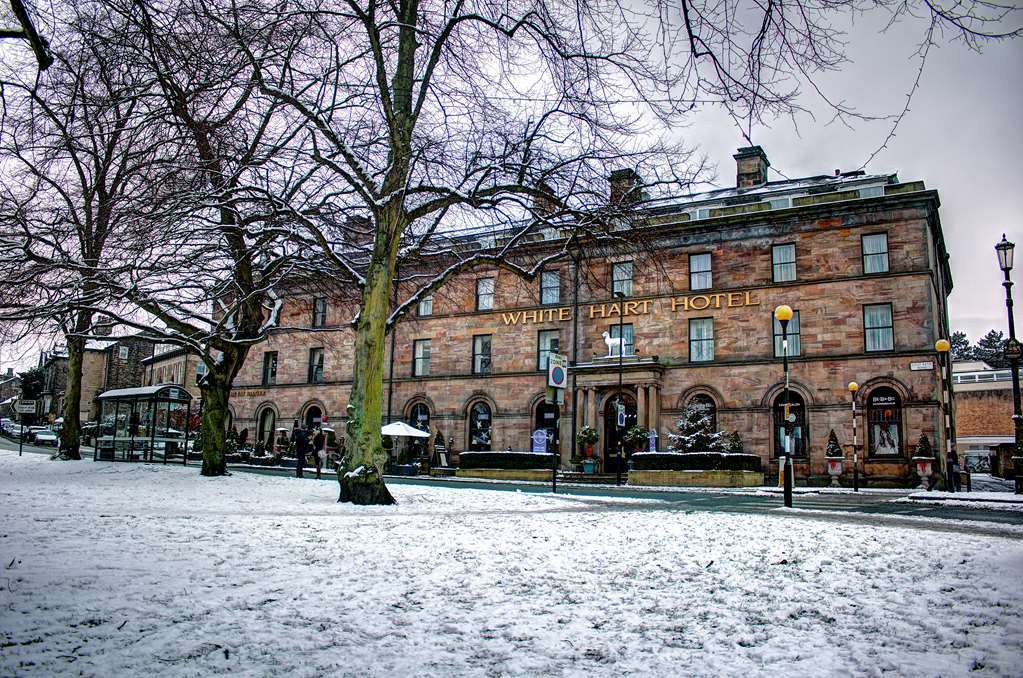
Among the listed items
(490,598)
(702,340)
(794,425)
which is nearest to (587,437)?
(702,340)

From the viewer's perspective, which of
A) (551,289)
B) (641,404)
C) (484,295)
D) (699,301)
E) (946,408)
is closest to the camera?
(946,408)

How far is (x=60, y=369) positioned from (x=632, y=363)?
89.3 meters

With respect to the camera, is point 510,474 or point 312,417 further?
point 312,417

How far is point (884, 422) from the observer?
30234 millimetres

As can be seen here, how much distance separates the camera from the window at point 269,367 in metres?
47.5

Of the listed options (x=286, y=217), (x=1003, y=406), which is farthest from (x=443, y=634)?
(x=1003, y=406)

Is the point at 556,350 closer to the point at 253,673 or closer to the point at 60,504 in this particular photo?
the point at 60,504

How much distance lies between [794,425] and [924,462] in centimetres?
497

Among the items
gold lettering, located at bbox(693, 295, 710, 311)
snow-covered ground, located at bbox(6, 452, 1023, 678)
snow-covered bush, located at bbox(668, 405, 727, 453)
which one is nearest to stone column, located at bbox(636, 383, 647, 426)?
snow-covered bush, located at bbox(668, 405, 727, 453)

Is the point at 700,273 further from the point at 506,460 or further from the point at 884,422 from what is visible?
the point at 506,460

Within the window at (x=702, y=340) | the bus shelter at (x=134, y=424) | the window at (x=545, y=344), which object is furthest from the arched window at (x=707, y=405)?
Answer: the bus shelter at (x=134, y=424)

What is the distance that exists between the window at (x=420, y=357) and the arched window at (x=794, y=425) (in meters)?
18.8

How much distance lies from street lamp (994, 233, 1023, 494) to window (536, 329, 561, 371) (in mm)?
20254

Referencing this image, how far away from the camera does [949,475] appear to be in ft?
83.3
